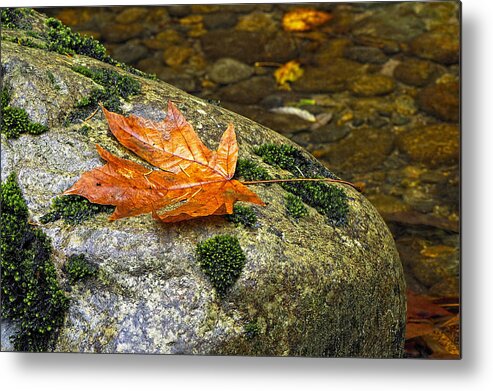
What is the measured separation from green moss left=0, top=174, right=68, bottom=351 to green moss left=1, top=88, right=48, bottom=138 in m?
0.14

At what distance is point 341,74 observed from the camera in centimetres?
414

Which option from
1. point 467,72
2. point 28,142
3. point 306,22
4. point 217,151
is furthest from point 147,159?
point 306,22

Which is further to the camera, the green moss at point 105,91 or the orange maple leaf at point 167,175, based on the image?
the green moss at point 105,91

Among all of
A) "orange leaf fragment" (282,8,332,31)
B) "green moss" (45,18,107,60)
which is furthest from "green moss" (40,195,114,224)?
"orange leaf fragment" (282,8,332,31)

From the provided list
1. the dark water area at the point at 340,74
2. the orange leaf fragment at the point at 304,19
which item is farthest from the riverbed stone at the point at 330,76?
the orange leaf fragment at the point at 304,19

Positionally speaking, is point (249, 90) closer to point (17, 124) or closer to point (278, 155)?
point (278, 155)

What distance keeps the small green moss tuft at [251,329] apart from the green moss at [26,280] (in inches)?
19.8

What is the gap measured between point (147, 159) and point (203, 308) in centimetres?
51

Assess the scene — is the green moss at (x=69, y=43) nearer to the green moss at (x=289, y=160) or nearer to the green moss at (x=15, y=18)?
the green moss at (x=15, y=18)

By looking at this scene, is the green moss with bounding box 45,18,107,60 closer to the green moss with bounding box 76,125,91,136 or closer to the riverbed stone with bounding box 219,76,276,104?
the green moss with bounding box 76,125,91,136

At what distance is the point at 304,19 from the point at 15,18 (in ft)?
7.70

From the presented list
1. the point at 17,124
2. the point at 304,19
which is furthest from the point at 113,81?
the point at 304,19

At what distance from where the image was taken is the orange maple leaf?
1.93 meters

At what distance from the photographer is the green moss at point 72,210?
6.33 ft
